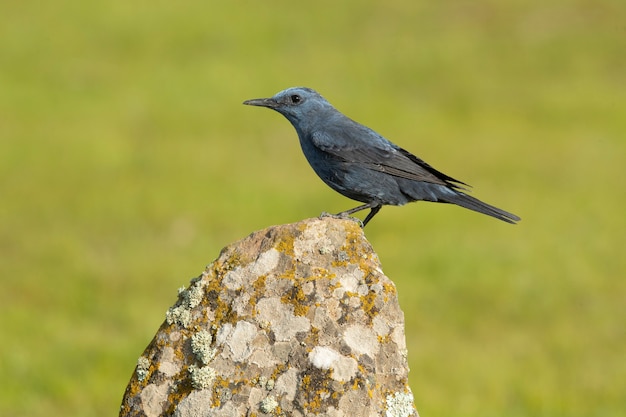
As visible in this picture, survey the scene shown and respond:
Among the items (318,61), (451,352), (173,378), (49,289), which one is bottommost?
(173,378)

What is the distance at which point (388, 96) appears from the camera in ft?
86.5

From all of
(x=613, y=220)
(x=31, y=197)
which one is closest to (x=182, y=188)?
(x=31, y=197)

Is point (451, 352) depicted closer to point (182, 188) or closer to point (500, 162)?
point (182, 188)

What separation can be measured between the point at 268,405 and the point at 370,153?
2925 millimetres

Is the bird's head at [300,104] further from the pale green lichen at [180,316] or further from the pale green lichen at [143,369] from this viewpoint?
the pale green lichen at [143,369]

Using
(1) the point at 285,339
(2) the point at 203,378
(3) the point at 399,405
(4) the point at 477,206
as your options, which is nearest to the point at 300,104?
(4) the point at 477,206

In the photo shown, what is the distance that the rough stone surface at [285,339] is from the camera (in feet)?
16.0

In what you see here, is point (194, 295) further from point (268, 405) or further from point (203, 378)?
point (268, 405)

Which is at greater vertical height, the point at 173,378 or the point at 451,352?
the point at 451,352

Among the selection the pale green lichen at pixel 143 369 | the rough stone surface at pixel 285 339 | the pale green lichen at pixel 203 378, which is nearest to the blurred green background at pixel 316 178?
the rough stone surface at pixel 285 339

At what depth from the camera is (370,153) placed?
7340 millimetres

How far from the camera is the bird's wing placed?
7156mm

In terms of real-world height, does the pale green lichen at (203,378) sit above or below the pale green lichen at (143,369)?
below

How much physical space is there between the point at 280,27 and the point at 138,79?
6.78 m
